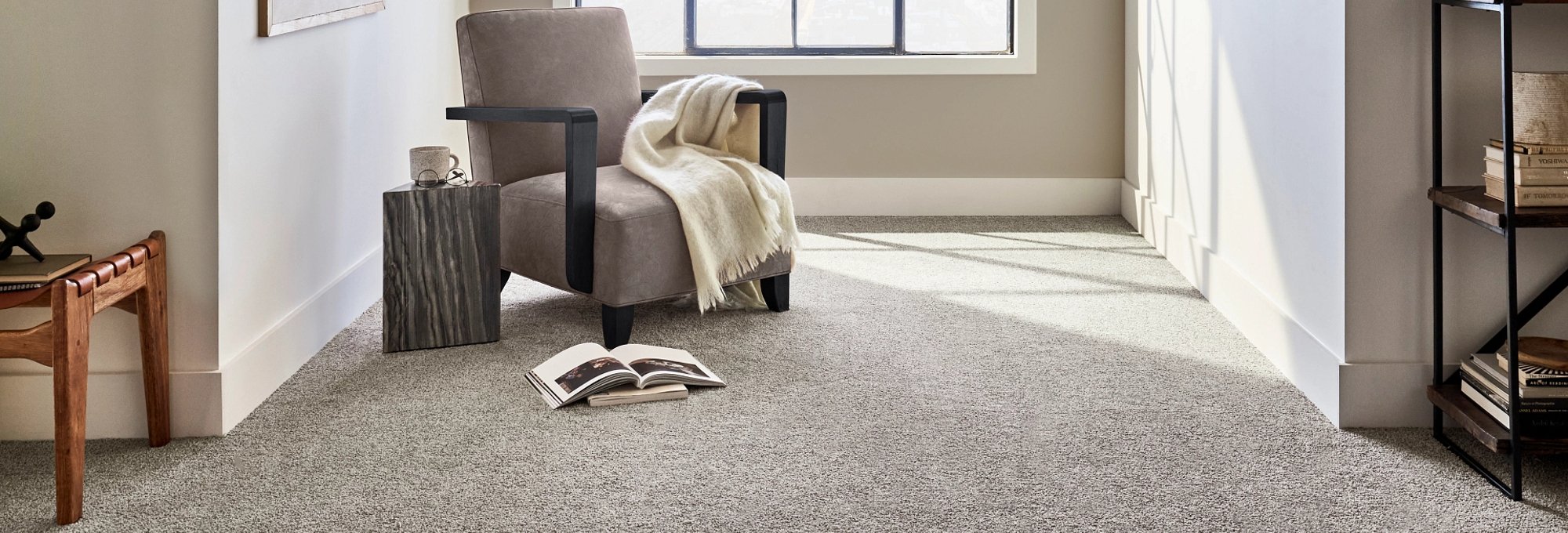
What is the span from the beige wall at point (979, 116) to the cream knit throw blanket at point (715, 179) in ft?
5.64

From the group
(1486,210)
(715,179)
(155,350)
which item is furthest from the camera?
(715,179)

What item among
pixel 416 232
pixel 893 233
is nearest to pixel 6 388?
pixel 416 232

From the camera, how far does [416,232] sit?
302 cm

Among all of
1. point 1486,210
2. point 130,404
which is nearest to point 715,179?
point 130,404

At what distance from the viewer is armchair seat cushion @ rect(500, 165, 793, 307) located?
3094mm

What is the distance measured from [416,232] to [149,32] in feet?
2.70

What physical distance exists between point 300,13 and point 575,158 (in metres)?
0.68

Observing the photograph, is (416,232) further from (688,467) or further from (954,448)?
(954,448)

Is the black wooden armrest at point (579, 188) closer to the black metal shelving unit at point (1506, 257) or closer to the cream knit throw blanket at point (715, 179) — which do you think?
the cream knit throw blanket at point (715, 179)

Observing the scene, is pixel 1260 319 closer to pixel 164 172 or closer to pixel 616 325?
pixel 616 325

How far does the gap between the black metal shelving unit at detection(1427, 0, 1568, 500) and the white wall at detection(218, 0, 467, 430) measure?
220 centimetres

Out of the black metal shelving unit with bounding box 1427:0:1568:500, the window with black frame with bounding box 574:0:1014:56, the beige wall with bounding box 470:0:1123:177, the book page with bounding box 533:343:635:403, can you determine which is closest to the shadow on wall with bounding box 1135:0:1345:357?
the black metal shelving unit with bounding box 1427:0:1568:500

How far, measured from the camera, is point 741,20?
5.38 meters

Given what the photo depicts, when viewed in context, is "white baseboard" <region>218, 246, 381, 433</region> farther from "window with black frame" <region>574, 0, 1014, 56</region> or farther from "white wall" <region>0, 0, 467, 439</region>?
"window with black frame" <region>574, 0, 1014, 56</region>
